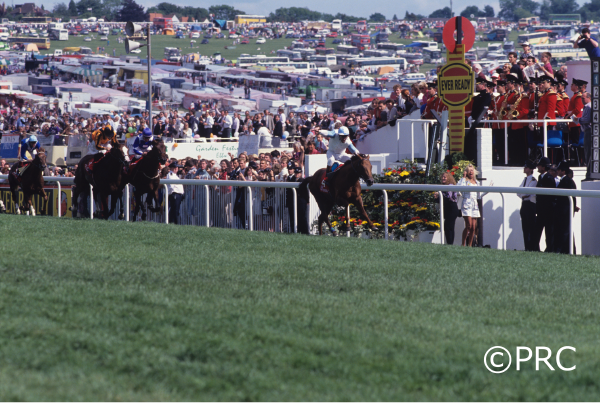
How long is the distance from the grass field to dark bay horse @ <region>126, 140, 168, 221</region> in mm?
3810

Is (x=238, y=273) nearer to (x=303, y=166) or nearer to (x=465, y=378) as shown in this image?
(x=465, y=378)

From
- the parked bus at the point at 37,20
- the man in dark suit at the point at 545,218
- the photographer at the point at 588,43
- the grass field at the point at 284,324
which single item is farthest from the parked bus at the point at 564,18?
the grass field at the point at 284,324

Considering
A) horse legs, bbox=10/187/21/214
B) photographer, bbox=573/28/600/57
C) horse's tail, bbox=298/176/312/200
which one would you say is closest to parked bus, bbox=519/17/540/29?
horse legs, bbox=10/187/21/214

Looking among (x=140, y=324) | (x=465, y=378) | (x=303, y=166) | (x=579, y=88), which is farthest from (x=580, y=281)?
(x=303, y=166)

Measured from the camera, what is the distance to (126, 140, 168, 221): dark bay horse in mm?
12352


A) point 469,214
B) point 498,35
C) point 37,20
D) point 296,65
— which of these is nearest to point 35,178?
point 469,214

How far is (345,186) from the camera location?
10.9m

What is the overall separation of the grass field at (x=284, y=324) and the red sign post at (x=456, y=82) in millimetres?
5128

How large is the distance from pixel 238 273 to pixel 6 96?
39.3m

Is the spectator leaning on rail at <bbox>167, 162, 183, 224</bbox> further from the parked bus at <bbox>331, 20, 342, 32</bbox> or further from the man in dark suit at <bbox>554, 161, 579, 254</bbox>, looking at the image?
the parked bus at <bbox>331, 20, 342, 32</bbox>

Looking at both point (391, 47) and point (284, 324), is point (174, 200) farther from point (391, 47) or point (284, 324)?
point (391, 47)

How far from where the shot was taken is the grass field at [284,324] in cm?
405

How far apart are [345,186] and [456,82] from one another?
373cm

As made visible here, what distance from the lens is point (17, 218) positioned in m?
12.0
